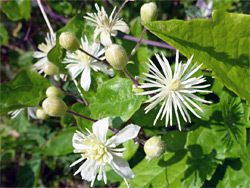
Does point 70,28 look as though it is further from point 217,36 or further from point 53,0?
point 217,36

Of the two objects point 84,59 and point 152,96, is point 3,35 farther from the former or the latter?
point 152,96

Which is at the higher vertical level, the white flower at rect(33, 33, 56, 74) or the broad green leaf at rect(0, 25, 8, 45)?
the broad green leaf at rect(0, 25, 8, 45)

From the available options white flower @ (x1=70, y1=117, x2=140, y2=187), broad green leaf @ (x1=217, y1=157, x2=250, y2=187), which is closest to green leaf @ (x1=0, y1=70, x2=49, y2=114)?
white flower @ (x1=70, y1=117, x2=140, y2=187)

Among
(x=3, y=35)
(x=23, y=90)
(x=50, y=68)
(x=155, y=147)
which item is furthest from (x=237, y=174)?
(x=3, y=35)

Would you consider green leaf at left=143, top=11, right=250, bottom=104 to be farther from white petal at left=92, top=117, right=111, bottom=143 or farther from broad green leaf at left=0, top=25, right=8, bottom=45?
broad green leaf at left=0, top=25, right=8, bottom=45

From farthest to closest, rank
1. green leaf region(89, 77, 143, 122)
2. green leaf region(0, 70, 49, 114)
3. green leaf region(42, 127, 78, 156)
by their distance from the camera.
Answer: green leaf region(42, 127, 78, 156), green leaf region(0, 70, 49, 114), green leaf region(89, 77, 143, 122)

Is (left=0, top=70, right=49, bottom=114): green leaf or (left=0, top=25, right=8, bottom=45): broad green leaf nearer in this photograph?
(left=0, top=70, right=49, bottom=114): green leaf

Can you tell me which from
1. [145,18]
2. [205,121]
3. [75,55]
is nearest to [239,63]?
[205,121]

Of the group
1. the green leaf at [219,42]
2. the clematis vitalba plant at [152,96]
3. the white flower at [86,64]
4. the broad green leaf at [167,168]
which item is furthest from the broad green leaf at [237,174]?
the white flower at [86,64]
